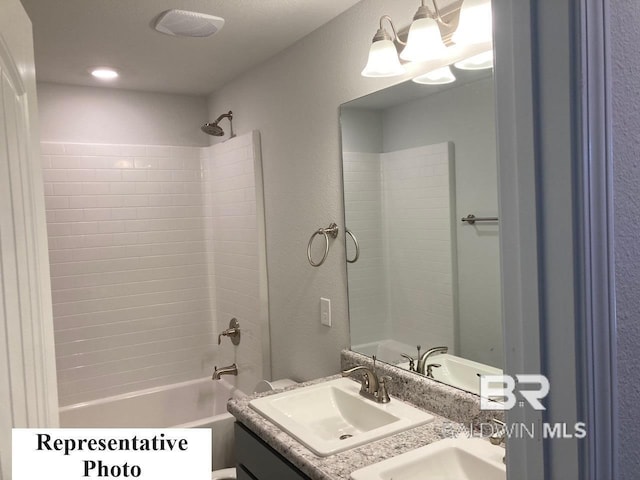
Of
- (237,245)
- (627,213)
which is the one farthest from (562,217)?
(237,245)

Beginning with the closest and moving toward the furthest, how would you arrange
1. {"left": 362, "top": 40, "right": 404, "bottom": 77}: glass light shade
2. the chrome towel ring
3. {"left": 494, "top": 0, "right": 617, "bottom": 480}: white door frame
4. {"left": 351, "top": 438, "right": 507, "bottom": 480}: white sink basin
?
{"left": 494, "top": 0, "right": 617, "bottom": 480}: white door frame → {"left": 351, "top": 438, "right": 507, "bottom": 480}: white sink basin → {"left": 362, "top": 40, "right": 404, "bottom": 77}: glass light shade → the chrome towel ring

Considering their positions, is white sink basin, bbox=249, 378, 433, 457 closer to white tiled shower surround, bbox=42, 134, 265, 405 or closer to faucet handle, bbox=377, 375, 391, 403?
faucet handle, bbox=377, 375, 391, 403

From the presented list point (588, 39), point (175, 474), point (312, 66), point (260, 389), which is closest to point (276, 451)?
point (175, 474)

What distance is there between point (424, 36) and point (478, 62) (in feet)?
0.60

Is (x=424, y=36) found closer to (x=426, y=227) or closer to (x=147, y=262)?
(x=426, y=227)

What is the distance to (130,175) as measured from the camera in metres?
3.14

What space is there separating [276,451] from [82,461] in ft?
2.31

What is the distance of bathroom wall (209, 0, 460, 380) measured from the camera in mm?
1969

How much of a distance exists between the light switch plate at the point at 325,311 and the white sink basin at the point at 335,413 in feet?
1.02

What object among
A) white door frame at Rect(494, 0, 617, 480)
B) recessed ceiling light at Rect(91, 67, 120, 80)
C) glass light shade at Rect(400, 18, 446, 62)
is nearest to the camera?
white door frame at Rect(494, 0, 617, 480)

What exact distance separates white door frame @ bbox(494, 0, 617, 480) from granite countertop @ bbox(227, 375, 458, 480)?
695mm

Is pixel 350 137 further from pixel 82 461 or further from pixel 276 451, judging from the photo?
pixel 82 461

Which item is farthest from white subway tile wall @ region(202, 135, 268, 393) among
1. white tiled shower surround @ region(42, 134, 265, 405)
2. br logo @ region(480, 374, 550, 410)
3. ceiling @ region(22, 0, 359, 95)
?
br logo @ region(480, 374, 550, 410)

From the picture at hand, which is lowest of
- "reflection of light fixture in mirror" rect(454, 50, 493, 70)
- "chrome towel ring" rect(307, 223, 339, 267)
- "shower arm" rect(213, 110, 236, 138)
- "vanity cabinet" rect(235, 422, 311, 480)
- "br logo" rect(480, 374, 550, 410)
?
"vanity cabinet" rect(235, 422, 311, 480)
